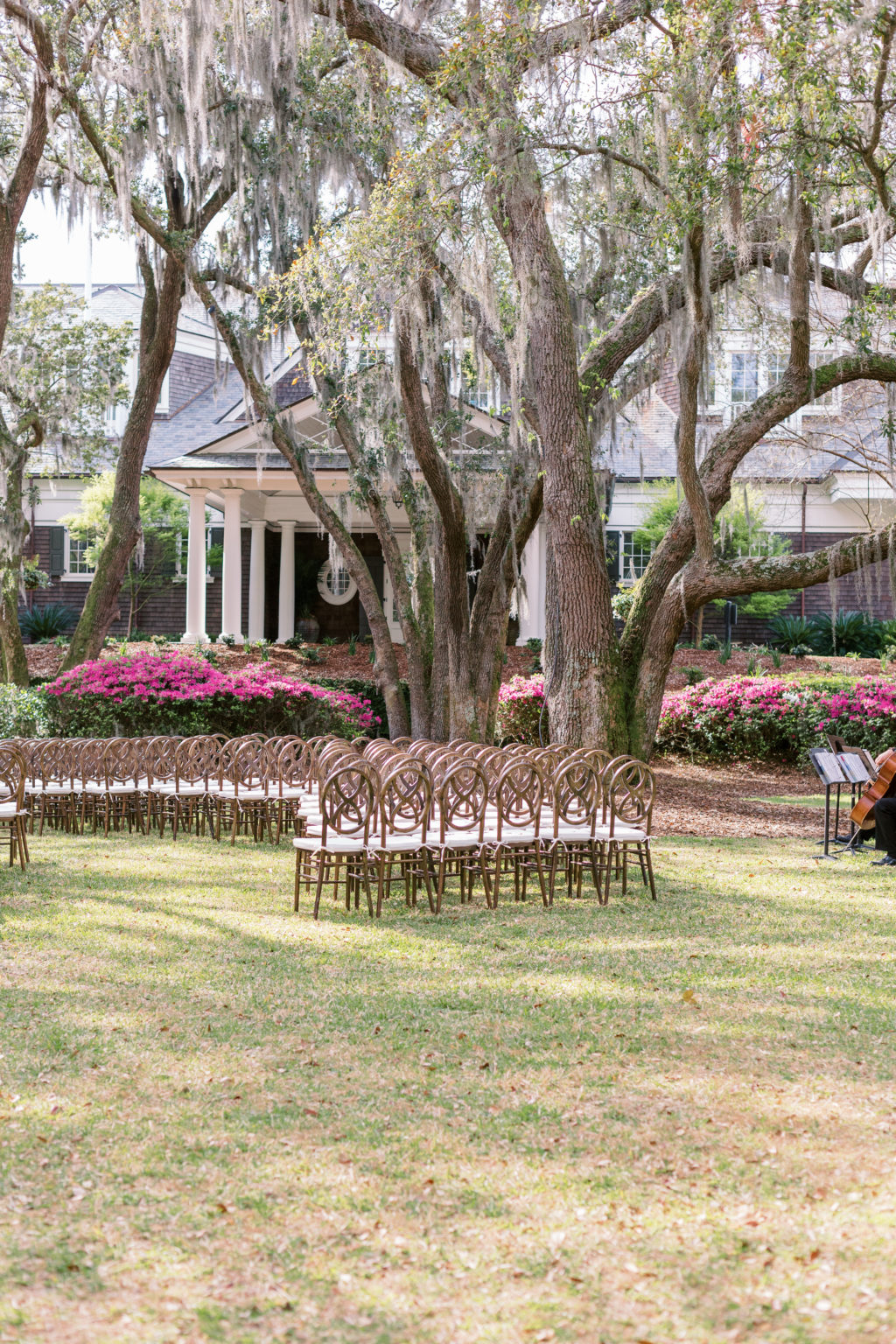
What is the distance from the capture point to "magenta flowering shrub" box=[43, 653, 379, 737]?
1631 centimetres

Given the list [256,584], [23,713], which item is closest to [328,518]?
[23,713]

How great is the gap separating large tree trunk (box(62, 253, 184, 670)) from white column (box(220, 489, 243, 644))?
5401 millimetres

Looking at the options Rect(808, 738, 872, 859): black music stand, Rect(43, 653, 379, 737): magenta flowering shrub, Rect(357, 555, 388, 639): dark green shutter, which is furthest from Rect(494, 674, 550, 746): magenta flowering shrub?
Rect(357, 555, 388, 639): dark green shutter

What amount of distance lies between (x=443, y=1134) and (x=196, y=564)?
21214 mm

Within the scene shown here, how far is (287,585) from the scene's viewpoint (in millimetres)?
26047

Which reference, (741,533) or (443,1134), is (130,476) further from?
(443,1134)

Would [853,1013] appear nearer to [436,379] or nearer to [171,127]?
[436,379]

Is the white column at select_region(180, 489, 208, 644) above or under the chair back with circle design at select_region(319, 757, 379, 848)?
above

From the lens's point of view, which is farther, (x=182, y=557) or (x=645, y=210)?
(x=182, y=557)

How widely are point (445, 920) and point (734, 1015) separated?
2.60 metres

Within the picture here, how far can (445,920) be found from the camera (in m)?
7.60

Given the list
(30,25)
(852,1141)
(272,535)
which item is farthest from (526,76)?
(272,535)

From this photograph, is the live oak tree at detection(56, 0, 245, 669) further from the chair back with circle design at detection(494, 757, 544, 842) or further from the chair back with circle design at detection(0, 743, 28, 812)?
the chair back with circle design at detection(494, 757, 544, 842)

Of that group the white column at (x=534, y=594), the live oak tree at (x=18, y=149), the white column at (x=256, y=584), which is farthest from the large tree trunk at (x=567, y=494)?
the white column at (x=256, y=584)
